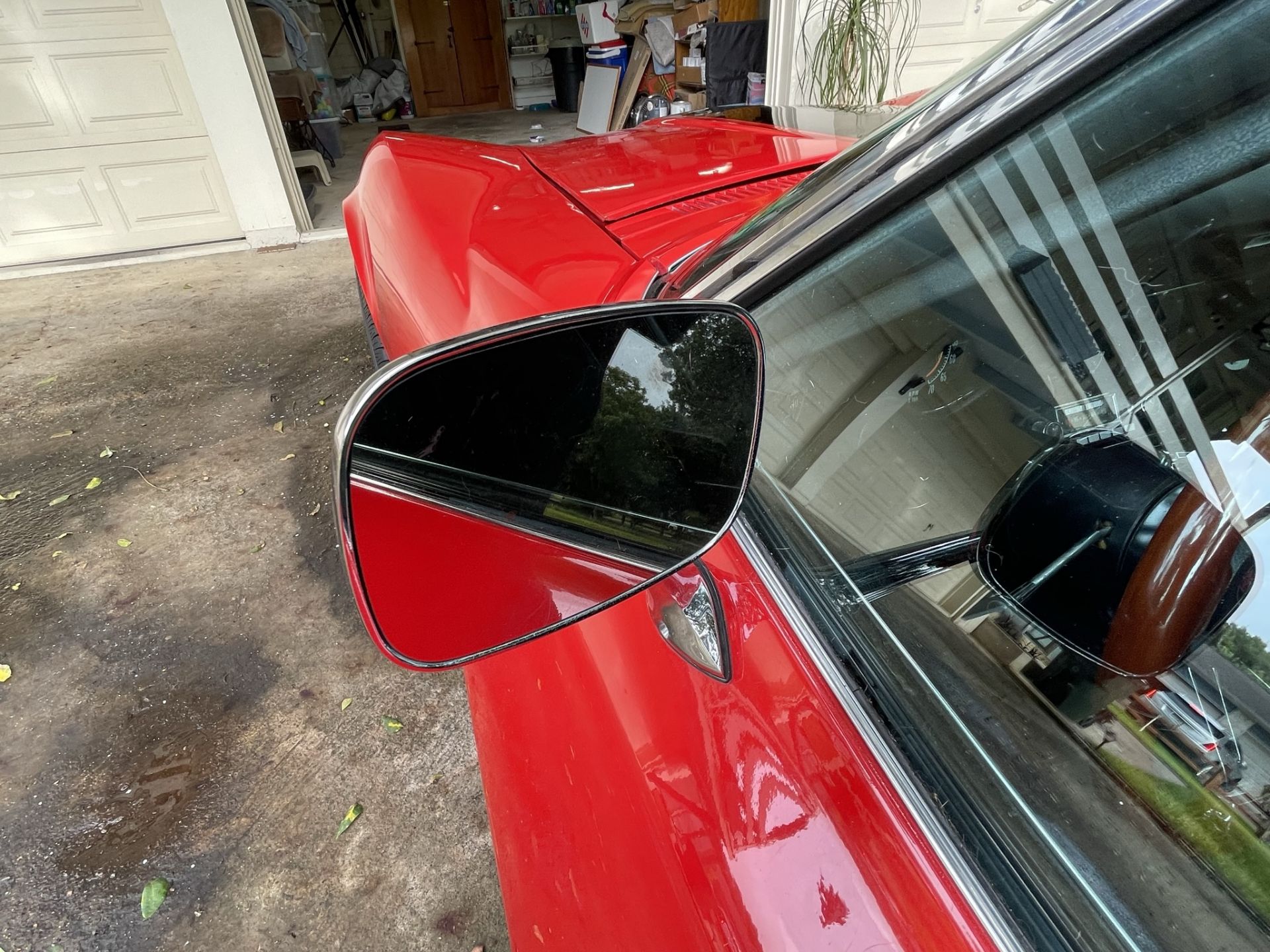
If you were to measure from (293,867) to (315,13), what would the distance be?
12318 mm

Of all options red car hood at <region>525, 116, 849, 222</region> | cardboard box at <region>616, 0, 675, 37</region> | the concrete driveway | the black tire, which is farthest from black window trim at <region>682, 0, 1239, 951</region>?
cardboard box at <region>616, 0, 675, 37</region>

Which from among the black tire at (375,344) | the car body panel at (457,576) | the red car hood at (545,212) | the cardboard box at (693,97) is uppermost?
the red car hood at (545,212)

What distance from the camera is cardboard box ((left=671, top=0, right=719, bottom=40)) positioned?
20.5 feet

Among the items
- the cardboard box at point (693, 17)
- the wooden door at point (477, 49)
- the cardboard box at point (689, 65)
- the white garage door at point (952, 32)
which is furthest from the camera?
the wooden door at point (477, 49)

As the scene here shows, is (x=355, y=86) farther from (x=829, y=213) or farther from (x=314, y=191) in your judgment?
(x=829, y=213)

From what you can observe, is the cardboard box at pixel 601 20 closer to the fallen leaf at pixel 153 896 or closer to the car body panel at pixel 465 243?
the car body panel at pixel 465 243

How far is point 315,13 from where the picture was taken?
1018cm

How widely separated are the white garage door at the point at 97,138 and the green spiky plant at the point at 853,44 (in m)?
5.13

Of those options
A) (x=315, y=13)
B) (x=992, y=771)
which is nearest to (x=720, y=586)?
(x=992, y=771)

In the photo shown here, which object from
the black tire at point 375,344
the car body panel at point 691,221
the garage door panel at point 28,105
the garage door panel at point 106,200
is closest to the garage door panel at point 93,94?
the garage door panel at point 28,105

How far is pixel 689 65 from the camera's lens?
22.5 ft

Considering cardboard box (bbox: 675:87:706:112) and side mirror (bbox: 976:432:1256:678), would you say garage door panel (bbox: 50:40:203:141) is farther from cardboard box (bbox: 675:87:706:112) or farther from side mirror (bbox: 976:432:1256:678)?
side mirror (bbox: 976:432:1256:678)

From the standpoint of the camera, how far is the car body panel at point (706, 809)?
2.06 ft

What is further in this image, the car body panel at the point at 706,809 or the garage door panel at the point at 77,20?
the garage door panel at the point at 77,20
